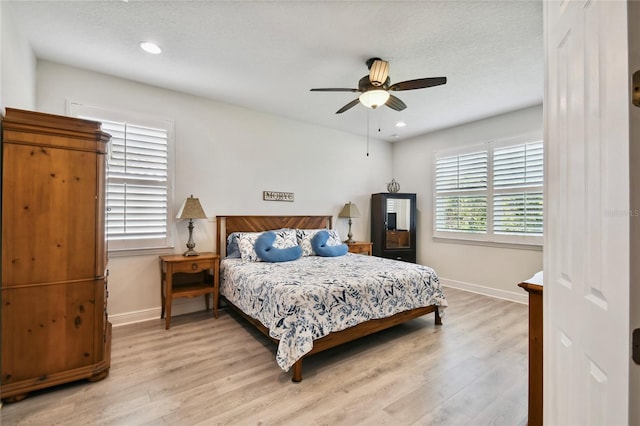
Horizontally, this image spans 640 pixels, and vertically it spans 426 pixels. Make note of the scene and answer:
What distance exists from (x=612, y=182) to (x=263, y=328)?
2545mm

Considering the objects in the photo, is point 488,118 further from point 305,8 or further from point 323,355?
point 323,355

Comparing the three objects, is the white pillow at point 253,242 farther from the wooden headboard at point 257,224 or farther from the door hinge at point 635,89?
the door hinge at point 635,89

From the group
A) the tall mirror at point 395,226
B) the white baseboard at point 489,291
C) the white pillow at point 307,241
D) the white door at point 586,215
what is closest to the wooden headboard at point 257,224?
the white pillow at point 307,241

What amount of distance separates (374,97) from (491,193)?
113 inches

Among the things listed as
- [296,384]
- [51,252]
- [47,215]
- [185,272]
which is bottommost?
[296,384]

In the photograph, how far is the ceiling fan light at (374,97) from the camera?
8.60 ft

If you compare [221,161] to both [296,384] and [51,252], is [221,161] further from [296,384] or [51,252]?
[296,384]

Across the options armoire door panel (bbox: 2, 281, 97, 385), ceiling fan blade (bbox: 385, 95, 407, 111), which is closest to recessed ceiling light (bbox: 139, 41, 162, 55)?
armoire door panel (bbox: 2, 281, 97, 385)

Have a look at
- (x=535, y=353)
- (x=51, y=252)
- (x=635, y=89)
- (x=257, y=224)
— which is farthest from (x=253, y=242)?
(x=635, y=89)

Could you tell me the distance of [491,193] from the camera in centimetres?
441

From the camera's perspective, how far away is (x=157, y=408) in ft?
6.04

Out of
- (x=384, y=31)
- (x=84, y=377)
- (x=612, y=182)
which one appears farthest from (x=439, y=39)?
(x=84, y=377)

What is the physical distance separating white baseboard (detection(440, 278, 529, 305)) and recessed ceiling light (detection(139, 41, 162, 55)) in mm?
5181

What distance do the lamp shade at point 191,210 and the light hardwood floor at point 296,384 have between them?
4.13 feet
